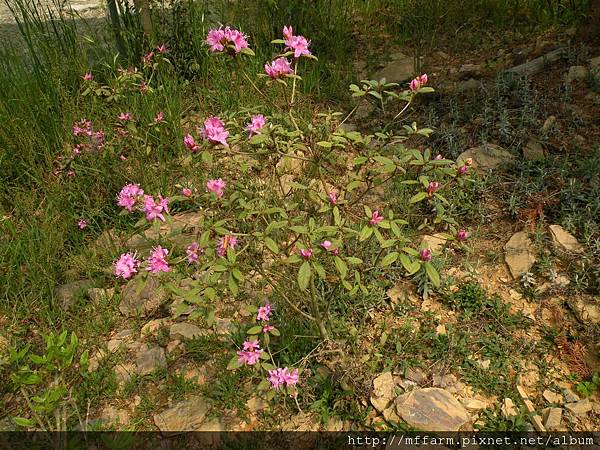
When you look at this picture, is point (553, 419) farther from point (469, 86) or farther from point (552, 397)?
point (469, 86)

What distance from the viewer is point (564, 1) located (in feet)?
14.8

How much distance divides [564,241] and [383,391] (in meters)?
1.30

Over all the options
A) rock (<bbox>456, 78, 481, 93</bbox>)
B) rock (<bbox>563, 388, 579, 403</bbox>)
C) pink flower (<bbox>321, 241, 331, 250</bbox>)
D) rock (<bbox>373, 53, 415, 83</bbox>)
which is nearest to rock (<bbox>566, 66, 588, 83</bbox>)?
rock (<bbox>456, 78, 481, 93</bbox>)

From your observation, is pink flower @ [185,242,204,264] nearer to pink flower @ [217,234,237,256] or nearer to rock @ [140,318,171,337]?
pink flower @ [217,234,237,256]

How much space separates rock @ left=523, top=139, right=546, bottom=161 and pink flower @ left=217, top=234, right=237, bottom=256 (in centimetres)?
217

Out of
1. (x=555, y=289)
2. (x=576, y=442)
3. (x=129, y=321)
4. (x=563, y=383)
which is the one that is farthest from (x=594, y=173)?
(x=129, y=321)

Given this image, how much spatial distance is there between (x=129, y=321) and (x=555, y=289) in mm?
2240

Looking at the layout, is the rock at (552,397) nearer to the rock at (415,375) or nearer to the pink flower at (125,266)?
the rock at (415,375)

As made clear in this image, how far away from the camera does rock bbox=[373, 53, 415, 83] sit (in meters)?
4.32

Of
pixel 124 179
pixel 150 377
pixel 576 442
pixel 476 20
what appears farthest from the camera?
pixel 476 20

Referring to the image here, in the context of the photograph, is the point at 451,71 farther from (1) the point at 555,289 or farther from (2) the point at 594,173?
(1) the point at 555,289

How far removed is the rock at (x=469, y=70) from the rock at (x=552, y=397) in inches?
110

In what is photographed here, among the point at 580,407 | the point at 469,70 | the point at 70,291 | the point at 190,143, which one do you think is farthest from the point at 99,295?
the point at 469,70

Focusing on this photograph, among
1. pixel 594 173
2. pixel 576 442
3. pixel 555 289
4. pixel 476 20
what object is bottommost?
pixel 576 442
